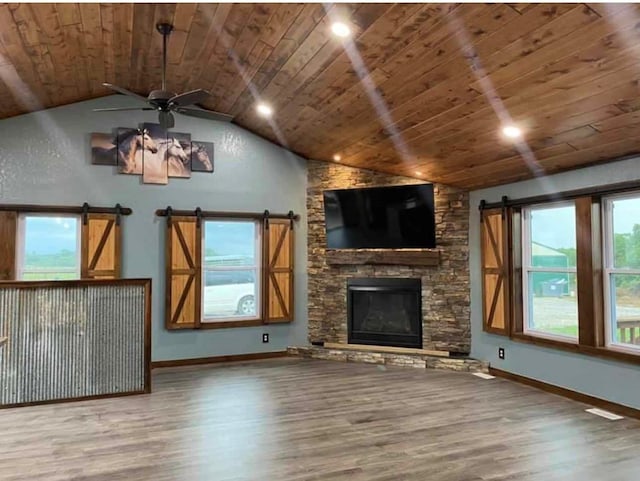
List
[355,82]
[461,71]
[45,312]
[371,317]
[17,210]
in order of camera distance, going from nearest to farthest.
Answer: [461,71] → [355,82] → [45,312] → [17,210] → [371,317]

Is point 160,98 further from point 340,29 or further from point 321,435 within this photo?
point 321,435

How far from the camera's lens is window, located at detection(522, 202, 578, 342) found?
5.24m

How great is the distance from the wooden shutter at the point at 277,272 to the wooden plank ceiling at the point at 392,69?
163cm

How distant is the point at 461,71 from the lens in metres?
3.55

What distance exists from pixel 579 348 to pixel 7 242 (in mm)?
6767

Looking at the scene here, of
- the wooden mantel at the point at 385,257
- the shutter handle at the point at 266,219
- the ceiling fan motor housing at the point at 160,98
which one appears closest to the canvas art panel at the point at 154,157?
the shutter handle at the point at 266,219

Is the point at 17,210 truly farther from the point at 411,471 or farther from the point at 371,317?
the point at 411,471

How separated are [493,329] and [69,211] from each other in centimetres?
571

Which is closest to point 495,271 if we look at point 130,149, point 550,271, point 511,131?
point 550,271

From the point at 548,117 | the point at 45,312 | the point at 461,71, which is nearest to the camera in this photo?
the point at 461,71

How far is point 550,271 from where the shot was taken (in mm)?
5477

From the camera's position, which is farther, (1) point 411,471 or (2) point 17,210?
(2) point 17,210

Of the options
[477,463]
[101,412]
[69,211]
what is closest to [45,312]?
[101,412]

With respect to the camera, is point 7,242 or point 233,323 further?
point 233,323
